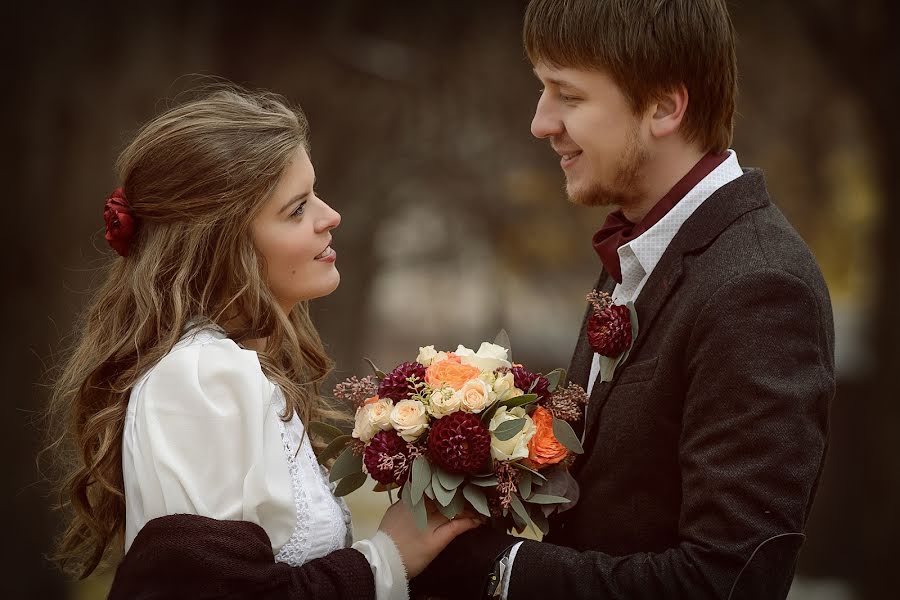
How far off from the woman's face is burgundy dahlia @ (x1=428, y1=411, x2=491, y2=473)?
644 mm

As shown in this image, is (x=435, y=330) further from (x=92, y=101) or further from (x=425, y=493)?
(x=425, y=493)

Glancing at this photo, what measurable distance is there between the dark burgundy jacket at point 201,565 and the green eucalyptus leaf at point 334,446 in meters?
0.33

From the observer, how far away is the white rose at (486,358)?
113 inches

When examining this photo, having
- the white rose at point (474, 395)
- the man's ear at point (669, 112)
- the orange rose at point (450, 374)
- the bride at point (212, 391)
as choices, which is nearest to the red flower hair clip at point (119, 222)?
the bride at point (212, 391)

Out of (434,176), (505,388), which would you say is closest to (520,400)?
(505,388)

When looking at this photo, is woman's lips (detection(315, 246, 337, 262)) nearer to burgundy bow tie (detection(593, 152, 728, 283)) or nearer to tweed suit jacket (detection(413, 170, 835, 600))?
burgundy bow tie (detection(593, 152, 728, 283))

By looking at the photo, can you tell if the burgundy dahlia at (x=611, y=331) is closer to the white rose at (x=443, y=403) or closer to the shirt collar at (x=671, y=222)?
the shirt collar at (x=671, y=222)

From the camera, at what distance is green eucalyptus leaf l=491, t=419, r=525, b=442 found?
8.84 feet

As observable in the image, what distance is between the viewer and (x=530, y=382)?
9.37 feet

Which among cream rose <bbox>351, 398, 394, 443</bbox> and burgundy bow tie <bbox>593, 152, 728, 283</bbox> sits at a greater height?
burgundy bow tie <bbox>593, 152, 728, 283</bbox>

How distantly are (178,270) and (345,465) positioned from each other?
72 centimetres

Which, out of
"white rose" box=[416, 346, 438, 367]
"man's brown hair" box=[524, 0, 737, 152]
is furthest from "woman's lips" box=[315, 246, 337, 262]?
"man's brown hair" box=[524, 0, 737, 152]

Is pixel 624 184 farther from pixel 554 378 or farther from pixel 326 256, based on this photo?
pixel 326 256

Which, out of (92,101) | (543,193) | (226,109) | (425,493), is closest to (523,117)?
(543,193)
